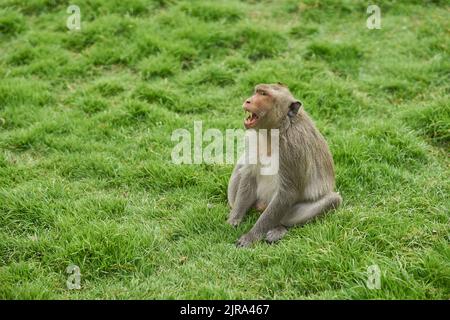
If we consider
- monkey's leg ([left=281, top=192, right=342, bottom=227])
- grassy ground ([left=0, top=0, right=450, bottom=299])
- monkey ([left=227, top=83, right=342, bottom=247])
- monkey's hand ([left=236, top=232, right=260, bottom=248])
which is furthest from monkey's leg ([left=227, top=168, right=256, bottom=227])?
monkey's leg ([left=281, top=192, right=342, bottom=227])

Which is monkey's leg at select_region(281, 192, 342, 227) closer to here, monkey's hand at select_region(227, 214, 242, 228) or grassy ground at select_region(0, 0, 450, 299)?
grassy ground at select_region(0, 0, 450, 299)

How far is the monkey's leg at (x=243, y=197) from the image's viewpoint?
5484 millimetres

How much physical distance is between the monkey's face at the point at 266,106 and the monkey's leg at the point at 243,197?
582 mm

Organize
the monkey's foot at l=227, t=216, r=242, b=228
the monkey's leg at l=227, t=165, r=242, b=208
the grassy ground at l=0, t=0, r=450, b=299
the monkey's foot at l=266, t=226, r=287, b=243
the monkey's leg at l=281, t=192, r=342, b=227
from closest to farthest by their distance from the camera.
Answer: the grassy ground at l=0, t=0, r=450, b=299
the monkey's foot at l=266, t=226, r=287, b=243
the monkey's leg at l=281, t=192, r=342, b=227
the monkey's foot at l=227, t=216, r=242, b=228
the monkey's leg at l=227, t=165, r=242, b=208

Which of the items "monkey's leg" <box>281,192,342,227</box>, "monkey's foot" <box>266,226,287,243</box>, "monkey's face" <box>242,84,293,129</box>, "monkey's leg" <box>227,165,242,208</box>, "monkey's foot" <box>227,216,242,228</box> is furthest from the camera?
"monkey's leg" <box>227,165,242,208</box>

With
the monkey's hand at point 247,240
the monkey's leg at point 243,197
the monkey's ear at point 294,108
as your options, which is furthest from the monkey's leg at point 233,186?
the monkey's ear at point 294,108

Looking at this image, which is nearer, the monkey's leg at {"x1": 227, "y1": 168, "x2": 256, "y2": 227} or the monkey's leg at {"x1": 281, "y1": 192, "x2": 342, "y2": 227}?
the monkey's leg at {"x1": 281, "y1": 192, "x2": 342, "y2": 227}

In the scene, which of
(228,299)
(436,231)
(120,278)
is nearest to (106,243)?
(120,278)

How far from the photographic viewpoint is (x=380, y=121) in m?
7.11

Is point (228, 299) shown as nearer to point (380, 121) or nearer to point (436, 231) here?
point (436, 231)

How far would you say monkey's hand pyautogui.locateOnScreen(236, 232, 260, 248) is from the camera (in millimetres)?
5125

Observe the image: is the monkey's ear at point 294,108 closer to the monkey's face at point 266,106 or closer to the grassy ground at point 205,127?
the monkey's face at point 266,106

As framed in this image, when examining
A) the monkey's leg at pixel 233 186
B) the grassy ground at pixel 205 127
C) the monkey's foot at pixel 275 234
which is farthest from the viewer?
the monkey's leg at pixel 233 186

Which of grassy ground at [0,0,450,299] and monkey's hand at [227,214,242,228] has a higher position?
grassy ground at [0,0,450,299]
